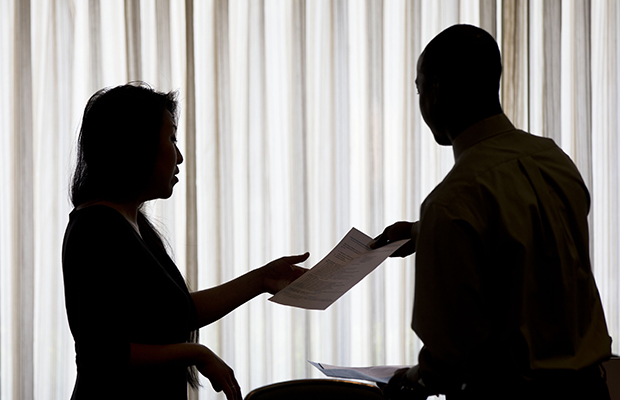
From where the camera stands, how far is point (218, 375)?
1.35m

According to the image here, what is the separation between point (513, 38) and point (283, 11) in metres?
1.31

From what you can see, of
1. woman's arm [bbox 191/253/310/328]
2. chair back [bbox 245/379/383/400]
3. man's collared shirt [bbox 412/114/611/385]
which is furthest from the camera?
woman's arm [bbox 191/253/310/328]

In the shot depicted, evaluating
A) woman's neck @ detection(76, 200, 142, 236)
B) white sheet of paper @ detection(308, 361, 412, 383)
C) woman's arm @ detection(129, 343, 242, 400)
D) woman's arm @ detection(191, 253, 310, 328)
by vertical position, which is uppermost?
woman's neck @ detection(76, 200, 142, 236)

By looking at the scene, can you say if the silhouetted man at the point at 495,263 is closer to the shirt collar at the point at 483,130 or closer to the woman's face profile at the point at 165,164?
the shirt collar at the point at 483,130

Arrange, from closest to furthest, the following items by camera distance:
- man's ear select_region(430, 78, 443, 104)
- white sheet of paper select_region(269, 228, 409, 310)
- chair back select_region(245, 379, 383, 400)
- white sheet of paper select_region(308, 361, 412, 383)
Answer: man's ear select_region(430, 78, 443, 104) < white sheet of paper select_region(308, 361, 412, 383) < white sheet of paper select_region(269, 228, 409, 310) < chair back select_region(245, 379, 383, 400)

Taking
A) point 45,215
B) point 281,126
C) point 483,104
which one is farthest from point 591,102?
point 45,215

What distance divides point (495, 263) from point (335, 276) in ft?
1.64

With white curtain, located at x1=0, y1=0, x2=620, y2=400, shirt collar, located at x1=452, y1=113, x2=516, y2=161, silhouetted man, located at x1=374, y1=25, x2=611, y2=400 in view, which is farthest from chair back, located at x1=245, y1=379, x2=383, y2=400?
white curtain, located at x1=0, y1=0, x2=620, y2=400

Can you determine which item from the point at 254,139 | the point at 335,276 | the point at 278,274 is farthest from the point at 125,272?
the point at 254,139

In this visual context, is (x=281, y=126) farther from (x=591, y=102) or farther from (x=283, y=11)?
(x=591, y=102)

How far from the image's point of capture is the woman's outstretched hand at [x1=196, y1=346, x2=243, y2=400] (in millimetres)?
1350

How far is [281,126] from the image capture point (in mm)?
3055

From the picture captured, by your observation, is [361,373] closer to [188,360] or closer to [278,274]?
[188,360]

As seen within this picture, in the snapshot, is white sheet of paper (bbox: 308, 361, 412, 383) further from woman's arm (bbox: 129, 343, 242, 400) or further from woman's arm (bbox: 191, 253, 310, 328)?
woman's arm (bbox: 191, 253, 310, 328)
